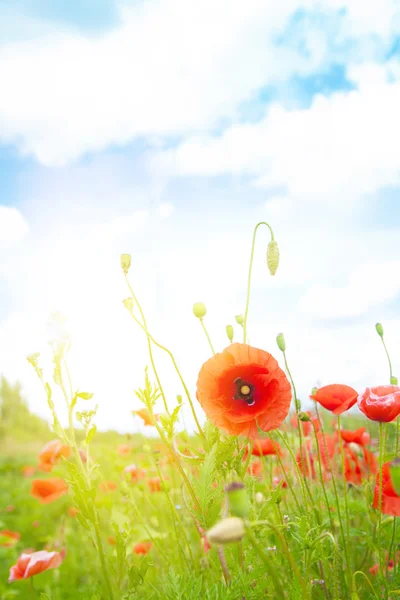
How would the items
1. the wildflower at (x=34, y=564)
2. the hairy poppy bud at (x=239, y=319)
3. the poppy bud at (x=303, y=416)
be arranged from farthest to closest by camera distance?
the wildflower at (x=34, y=564) < the hairy poppy bud at (x=239, y=319) < the poppy bud at (x=303, y=416)

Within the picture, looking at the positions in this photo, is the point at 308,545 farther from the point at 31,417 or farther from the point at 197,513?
the point at 31,417

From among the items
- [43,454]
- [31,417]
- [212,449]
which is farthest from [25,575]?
[31,417]

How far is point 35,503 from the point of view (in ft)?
21.9

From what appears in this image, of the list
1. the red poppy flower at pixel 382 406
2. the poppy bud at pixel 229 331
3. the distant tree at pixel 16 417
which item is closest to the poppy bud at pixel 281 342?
the poppy bud at pixel 229 331

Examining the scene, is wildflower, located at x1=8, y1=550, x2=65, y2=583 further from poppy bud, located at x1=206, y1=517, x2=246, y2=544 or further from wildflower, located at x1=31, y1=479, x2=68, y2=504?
poppy bud, located at x1=206, y1=517, x2=246, y2=544

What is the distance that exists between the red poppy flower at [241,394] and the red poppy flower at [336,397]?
30 centimetres

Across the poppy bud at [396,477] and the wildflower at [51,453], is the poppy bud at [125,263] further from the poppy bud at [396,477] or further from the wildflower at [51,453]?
the wildflower at [51,453]

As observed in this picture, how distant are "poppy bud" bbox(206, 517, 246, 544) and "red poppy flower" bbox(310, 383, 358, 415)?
35.7 inches

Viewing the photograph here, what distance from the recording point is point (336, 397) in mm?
1644

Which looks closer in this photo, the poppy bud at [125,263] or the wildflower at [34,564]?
the poppy bud at [125,263]

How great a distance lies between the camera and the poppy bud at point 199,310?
4.72 feet

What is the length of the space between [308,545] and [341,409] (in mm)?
465

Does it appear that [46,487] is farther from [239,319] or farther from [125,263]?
[125,263]

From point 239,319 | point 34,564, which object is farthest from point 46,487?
point 239,319
